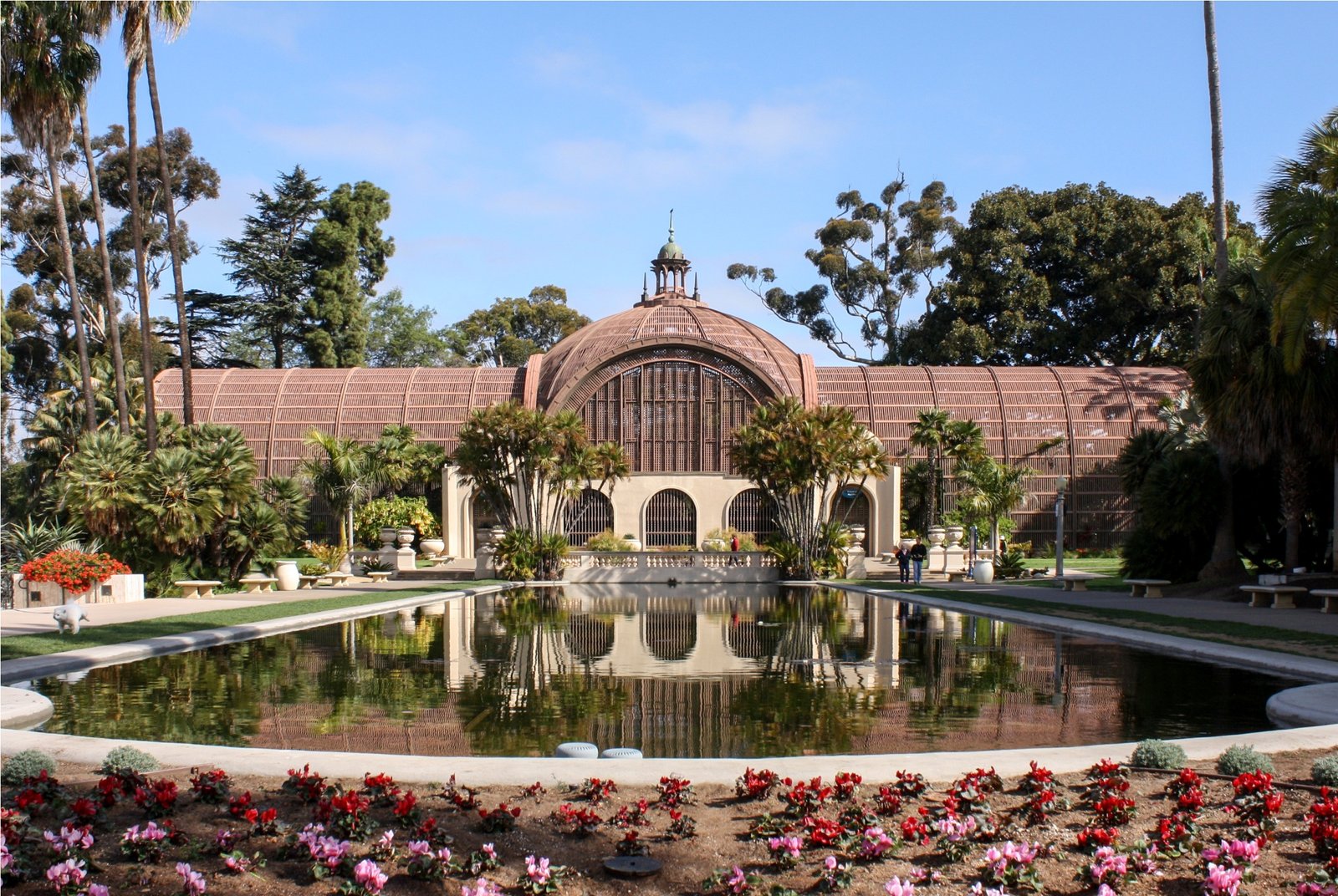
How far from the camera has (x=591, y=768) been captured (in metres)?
8.79

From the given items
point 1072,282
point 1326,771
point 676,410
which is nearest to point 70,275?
point 676,410

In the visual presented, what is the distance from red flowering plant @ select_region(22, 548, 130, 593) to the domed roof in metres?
26.1

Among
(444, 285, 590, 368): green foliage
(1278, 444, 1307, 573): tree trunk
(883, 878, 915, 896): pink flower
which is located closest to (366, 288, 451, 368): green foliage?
(444, 285, 590, 368): green foliage

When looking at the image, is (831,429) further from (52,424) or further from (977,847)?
(977,847)

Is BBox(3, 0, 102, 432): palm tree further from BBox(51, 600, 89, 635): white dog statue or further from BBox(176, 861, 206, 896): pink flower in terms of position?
BBox(176, 861, 206, 896): pink flower

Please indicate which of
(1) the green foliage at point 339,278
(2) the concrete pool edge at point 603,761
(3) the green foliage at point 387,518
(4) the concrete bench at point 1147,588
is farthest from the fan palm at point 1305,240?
(1) the green foliage at point 339,278

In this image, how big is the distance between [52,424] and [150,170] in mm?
29695

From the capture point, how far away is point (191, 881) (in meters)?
6.32

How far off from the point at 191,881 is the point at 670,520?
43938mm

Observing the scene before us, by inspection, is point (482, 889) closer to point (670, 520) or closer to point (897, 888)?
point (897, 888)

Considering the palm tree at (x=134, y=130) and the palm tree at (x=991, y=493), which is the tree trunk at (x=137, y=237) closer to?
the palm tree at (x=134, y=130)

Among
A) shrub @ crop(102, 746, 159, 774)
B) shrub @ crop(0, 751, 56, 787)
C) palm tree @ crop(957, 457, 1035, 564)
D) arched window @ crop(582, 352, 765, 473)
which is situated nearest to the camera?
shrub @ crop(0, 751, 56, 787)

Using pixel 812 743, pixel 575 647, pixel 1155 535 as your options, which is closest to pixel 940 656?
pixel 575 647

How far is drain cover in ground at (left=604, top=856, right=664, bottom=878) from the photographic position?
674 cm
